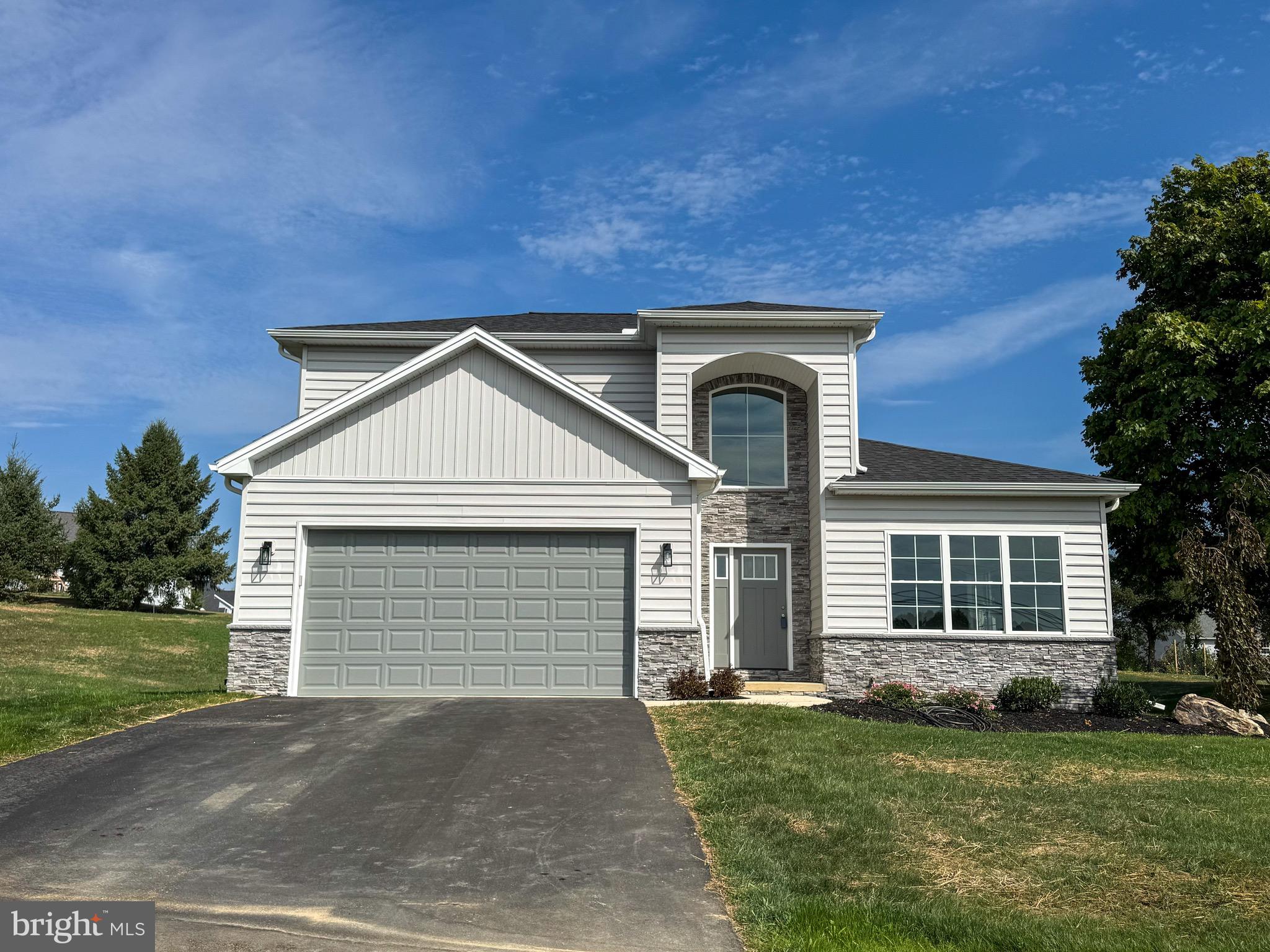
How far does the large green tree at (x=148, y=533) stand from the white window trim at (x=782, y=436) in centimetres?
2443

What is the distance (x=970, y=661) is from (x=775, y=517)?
4.02 metres

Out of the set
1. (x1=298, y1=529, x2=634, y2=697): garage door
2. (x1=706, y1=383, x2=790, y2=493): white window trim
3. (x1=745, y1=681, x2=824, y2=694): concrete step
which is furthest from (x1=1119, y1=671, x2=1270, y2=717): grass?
(x1=298, y1=529, x2=634, y2=697): garage door

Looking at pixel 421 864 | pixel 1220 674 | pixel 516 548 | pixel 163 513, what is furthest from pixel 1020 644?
pixel 163 513

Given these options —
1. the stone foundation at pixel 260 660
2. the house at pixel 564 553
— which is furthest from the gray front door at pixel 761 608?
the stone foundation at pixel 260 660

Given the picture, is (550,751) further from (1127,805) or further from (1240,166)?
(1240,166)

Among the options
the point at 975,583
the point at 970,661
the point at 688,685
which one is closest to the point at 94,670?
the point at 688,685

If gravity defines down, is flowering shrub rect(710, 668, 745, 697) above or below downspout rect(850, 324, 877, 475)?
below

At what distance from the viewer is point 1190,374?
2022cm

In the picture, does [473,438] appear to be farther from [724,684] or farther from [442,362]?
[724,684]

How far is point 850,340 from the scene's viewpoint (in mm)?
17281

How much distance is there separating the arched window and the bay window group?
8.66 feet

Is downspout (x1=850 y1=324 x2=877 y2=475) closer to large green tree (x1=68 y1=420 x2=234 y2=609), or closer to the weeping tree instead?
the weeping tree

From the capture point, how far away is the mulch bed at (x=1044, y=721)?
13.0m

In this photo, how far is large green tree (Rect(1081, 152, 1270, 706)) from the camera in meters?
19.7
